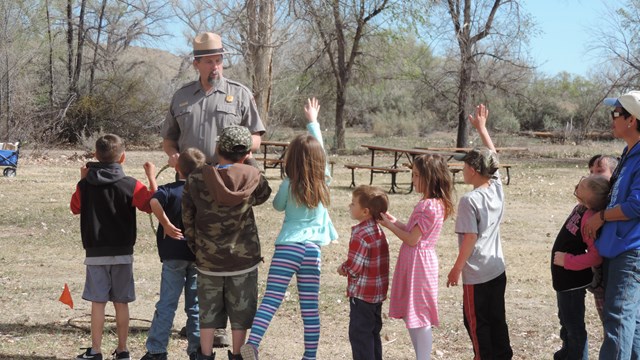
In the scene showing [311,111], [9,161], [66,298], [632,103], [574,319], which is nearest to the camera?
[632,103]

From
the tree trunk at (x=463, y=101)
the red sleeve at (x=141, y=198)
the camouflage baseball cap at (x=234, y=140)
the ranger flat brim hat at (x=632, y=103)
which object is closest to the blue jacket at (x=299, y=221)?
the camouflage baseball cap at (x=234, y=140)

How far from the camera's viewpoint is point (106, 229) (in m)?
5.02

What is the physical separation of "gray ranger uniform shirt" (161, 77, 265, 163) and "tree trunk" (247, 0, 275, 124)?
1281cm

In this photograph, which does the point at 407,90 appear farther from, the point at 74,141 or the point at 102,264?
the point at 102,264

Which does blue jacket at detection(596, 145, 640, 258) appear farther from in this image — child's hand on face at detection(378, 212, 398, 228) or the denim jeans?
the denim jeans

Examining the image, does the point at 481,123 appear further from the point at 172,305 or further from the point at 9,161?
the point at 9,161

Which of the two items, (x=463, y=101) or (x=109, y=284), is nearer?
(x=109, y=284)

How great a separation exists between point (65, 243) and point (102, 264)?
15.6ft

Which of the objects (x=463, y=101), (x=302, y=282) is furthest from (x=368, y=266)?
(x=463, y=101)

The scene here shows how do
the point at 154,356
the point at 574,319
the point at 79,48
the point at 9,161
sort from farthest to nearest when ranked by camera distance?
the point at 79,48, the point at 9,161, the point at 154,356, the point at 574,319

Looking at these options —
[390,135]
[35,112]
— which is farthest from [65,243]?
[390,135]

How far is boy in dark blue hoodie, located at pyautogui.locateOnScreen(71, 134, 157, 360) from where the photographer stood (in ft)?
16.4

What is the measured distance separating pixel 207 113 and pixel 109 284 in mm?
1244

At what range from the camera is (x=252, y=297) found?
15.8 ft
